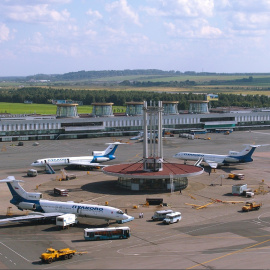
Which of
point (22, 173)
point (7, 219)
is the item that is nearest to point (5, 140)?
point (22, 173)

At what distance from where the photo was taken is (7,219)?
237 ft

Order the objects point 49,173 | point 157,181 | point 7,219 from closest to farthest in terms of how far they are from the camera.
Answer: point 7,219 → point 157,181 → point 49,173

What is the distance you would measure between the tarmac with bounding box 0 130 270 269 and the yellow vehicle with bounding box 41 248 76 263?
0.75 meters

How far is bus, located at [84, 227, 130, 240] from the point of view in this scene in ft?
220

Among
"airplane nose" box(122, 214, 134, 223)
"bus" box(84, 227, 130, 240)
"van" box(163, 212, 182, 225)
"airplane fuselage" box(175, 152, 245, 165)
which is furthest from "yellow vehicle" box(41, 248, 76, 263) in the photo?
"airplane fuselage" box(175, 152, 245, 165)

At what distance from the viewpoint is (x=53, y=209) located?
252ft

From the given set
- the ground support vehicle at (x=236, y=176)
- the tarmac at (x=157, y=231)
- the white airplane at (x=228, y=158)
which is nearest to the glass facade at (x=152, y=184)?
the tarmac at (x=157, y=231)

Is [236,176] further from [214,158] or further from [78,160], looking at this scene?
[78,160]

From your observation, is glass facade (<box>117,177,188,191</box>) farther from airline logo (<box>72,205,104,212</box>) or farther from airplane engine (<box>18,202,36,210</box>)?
airplane engine (<box>18,202,36,210</box>)

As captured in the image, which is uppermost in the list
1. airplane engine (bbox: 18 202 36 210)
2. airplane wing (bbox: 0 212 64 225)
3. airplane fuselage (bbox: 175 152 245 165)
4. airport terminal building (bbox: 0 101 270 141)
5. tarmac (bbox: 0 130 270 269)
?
airport terminal building (bbox: 0 101 270 141)

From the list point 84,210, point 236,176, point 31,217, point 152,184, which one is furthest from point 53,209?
point 236,176

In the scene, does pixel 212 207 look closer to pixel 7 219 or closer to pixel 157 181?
pixel 157 181

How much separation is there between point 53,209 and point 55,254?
732 inches

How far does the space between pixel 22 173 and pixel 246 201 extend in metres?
52.7
